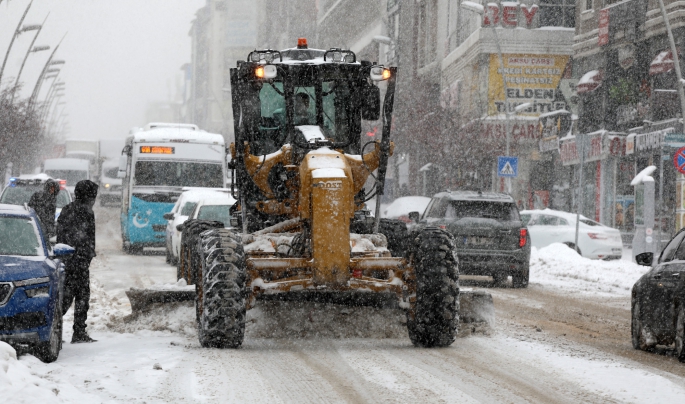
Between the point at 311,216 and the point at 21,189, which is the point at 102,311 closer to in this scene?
the point at 311,216

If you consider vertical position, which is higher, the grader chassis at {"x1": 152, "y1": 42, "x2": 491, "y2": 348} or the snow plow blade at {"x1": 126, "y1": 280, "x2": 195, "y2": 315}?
the grader chassis at {"x1": 152, "y1": 42, "x2": 491, "y2": 348}

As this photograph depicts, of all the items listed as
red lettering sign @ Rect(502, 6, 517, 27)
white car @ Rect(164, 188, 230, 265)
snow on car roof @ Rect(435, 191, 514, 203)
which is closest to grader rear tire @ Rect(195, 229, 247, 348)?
snow on car roof @ Rect(435, 191, 514, 203)

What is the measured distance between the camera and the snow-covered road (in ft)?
26.4

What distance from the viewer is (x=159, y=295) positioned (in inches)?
468

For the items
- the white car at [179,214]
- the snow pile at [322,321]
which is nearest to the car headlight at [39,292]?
the snow pile at [322,321]

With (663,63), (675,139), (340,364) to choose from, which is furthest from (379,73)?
(663,63)

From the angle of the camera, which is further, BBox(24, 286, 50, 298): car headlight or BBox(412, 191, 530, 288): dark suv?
BBox(412, 191, 530, 288): dark suv

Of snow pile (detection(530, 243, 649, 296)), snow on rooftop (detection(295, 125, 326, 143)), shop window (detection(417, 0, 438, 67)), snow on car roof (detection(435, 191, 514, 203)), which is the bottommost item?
snow pile (detection(530, 243, 649, 296))

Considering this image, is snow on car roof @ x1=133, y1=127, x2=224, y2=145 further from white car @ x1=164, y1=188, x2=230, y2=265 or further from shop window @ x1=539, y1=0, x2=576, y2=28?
shop window @ x1=539, y1=0, x2=576, y2=28

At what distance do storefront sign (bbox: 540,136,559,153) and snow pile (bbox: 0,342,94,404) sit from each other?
3964cm

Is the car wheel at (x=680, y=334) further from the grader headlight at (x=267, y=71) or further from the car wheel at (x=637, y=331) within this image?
the grader headlight at (x=267, y=71)

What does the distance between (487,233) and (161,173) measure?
983cm

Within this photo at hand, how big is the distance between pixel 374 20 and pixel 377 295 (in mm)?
68617

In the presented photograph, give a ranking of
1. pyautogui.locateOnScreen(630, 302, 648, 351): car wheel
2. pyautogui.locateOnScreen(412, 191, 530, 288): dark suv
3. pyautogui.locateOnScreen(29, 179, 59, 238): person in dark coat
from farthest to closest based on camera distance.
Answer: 1. pyautogui.locateOnScreen(29, 179, 59, 238): person in dark coat
2. pyautogui.locateOnScreen(412, 191, 530, 288): dark suv
3. pyautogui.locateOnScreen(630, 302, 648, 351): car wheel
